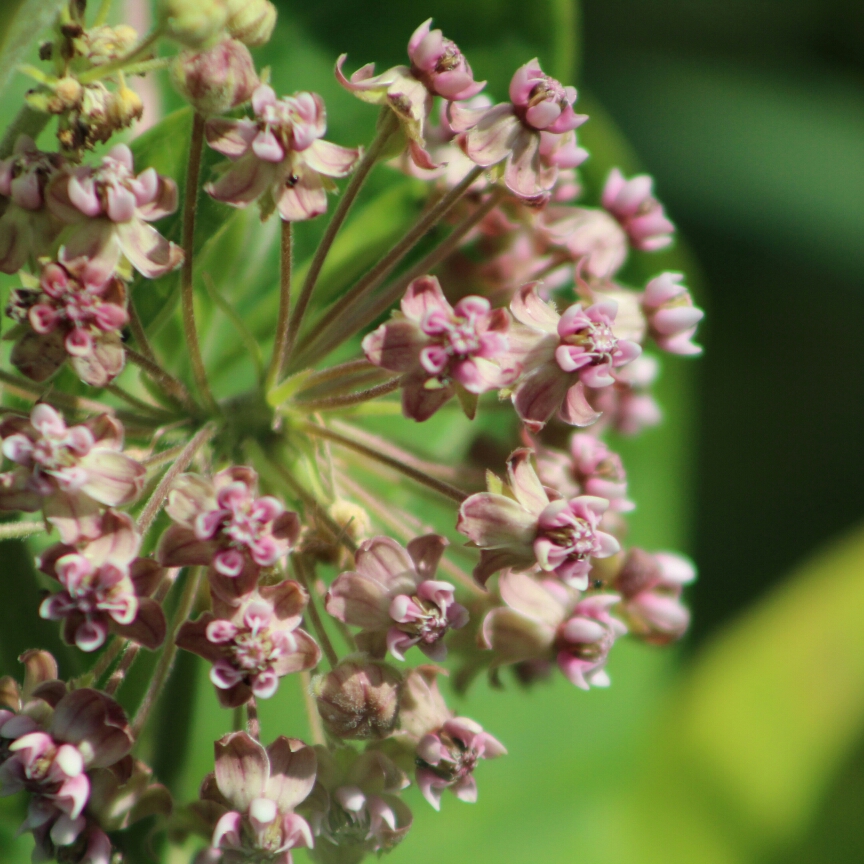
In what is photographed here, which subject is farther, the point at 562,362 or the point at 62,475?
the point at 562,362

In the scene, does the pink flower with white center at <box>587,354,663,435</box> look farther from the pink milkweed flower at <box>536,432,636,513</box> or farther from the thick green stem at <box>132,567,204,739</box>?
the thick green stem at <box>132,567,204,739</box>

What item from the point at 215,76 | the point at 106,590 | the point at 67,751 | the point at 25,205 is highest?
the point at 215,76

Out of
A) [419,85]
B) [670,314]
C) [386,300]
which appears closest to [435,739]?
[386,300]

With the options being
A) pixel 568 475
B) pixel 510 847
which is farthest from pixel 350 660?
pixel 510 847

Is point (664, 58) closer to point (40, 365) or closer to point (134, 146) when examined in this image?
point (134, 146)

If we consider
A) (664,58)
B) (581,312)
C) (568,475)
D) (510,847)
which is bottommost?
(510,847)

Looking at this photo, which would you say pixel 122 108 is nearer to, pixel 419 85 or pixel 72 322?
pixel 72 322

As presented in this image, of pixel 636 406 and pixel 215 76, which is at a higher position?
pixel 215 76

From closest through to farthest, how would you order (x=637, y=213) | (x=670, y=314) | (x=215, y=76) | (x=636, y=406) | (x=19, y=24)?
(x=19, y=24), (x=215, y=76), (x=670, y=314), (x=637, y=213), (x=636, y=406)
